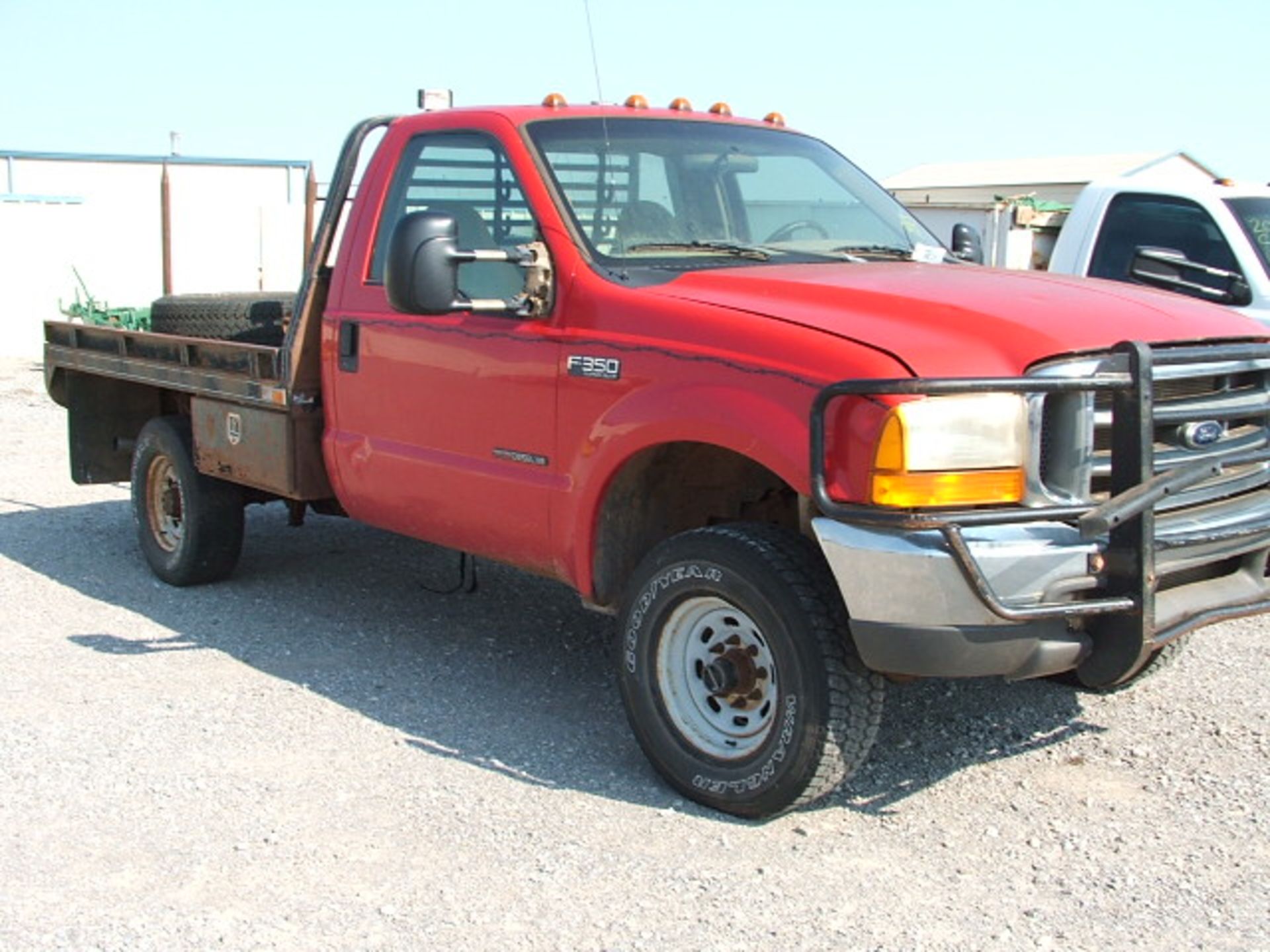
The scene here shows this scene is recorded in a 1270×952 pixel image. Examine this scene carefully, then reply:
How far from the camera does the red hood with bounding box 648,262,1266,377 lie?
3.90 m

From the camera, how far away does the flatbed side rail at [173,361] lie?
616 centimetres

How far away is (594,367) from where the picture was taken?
4.64 metres

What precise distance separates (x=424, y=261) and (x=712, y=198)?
1.23m

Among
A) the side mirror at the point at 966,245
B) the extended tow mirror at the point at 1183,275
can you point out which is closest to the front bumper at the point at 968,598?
the side mirror at the point at 966,245

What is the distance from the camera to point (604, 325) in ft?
15.2

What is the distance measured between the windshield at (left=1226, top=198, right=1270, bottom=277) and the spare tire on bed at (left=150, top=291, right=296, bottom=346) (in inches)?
191

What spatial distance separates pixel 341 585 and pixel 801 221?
10.3 feet

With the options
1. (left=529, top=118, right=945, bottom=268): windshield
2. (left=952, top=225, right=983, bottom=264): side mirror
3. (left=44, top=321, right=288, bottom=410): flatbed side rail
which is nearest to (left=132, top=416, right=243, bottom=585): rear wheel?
(left=44, top=321, right=288, bottom=410): flatbed side rail

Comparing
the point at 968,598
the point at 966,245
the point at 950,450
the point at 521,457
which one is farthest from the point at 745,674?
the point at 966,245

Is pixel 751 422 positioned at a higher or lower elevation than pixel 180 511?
higher

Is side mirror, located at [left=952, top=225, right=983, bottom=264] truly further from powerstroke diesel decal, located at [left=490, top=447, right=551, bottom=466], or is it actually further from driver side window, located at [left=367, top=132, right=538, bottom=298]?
powerstroke diesel decal, located at [left=490, top=447, right=551, bottom=466]

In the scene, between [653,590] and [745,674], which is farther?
[653,590]

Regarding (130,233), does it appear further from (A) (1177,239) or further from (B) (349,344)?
(B) (349,344)

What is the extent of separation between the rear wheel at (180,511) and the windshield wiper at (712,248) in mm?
2947
